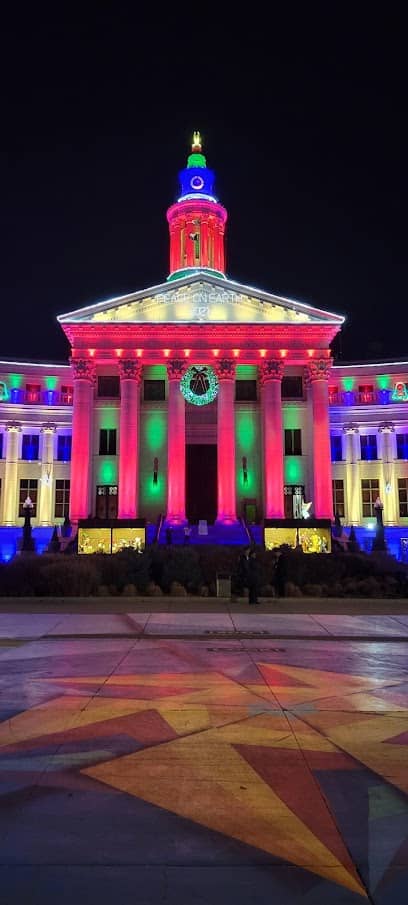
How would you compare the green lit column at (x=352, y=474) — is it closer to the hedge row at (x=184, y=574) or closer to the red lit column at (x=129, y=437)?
the red lit column at (x=129, y=437)

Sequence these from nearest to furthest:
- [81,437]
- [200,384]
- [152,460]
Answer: [81,437] → [200,384] → [152,460]

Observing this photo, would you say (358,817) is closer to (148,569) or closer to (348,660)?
(348,660)

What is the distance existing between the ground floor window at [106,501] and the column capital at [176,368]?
30.9 ft

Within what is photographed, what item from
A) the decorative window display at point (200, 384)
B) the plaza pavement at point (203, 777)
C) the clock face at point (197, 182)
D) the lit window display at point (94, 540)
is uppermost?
the clock face at point (197, 182)

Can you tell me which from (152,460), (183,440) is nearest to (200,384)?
(183,440)

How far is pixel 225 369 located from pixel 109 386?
9.76 m

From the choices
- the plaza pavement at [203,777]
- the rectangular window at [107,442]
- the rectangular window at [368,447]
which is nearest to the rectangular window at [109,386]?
the rectangular window at [107,442]

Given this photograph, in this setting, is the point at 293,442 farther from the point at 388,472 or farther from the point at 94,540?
the point at 94,540

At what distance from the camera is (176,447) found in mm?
50125

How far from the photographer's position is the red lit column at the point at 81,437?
49.1 metres

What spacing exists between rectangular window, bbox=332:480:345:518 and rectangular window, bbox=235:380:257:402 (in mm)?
9452

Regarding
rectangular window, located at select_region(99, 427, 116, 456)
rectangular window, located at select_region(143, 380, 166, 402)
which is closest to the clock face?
rectangular window, located at select_region(143, 380, 166, 402)

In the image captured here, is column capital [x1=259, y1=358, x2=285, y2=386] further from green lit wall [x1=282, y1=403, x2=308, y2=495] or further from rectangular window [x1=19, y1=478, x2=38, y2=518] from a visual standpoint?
rectangular window [x1=19, y1=478, x2=38, y2=518]

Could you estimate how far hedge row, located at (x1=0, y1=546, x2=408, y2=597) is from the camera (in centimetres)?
2533
